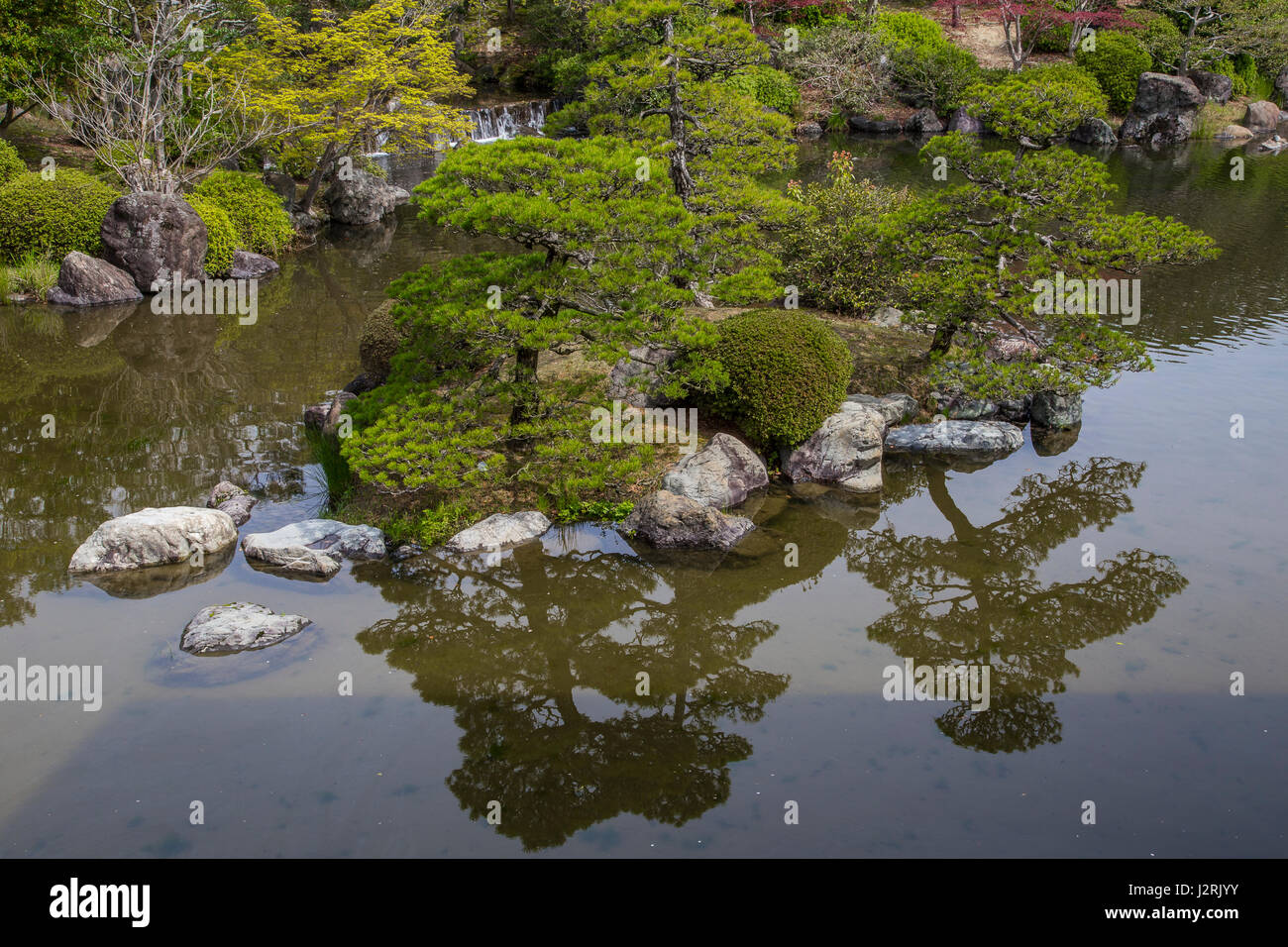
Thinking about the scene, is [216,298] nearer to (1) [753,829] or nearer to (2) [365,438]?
(2) [365,438]

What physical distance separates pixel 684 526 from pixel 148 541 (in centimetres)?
535

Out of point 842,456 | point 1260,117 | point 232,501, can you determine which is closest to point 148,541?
point 232,501

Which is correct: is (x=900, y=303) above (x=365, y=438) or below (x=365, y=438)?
above

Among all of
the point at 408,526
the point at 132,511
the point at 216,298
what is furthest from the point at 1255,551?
the point at 216,298

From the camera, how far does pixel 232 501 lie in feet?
34.0

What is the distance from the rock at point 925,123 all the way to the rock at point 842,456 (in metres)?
28.7

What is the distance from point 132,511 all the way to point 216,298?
9.84 metres

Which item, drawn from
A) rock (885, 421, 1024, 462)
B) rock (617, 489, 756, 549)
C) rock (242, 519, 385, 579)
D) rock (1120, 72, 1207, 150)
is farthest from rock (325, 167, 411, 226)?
rock (1120, 72, 1207, 150)

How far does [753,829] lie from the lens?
619 centimetres

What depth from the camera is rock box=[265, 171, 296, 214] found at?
2328 cm

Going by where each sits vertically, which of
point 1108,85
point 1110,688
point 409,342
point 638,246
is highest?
point 1108,85

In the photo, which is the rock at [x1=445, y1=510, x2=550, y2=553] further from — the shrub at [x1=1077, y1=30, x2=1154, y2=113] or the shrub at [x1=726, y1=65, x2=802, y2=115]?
the shrub at [x1=1077, y1=30, x2=1154, y2=113]

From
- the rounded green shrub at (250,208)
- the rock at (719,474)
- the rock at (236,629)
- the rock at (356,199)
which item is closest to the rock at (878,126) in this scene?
the rock at (356,199)

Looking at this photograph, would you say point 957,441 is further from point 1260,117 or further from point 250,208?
point 1260,117
